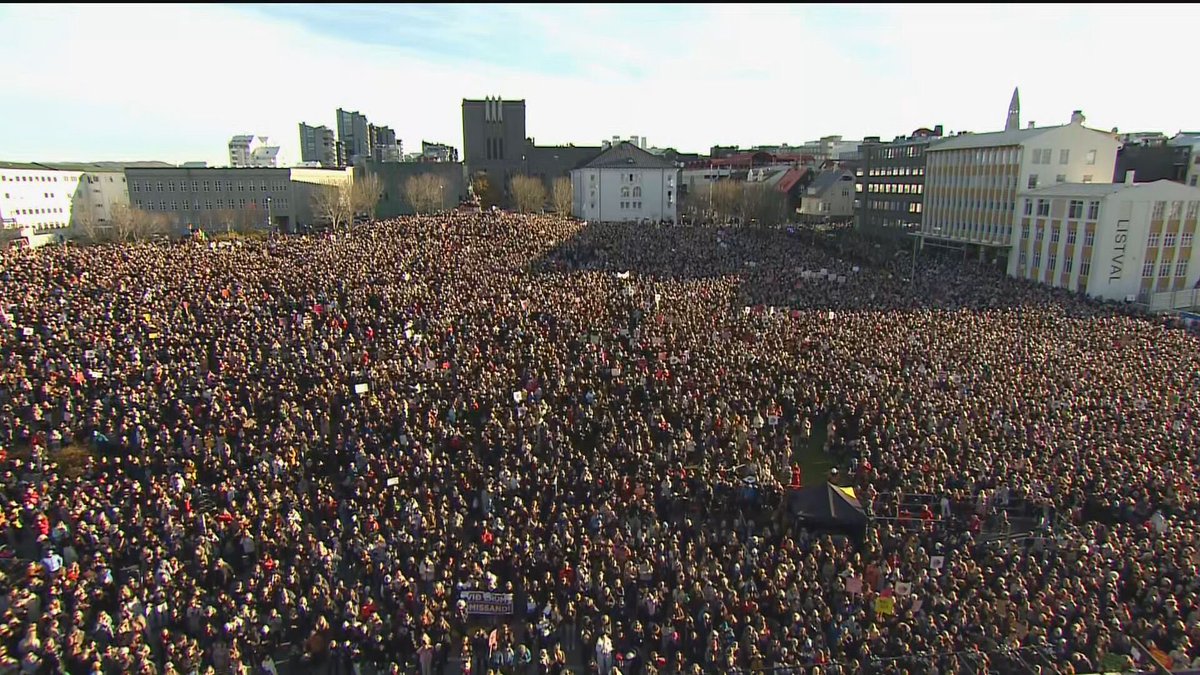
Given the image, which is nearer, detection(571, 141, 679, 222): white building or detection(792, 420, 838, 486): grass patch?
detection(792, 420, 838, 486): grass patch

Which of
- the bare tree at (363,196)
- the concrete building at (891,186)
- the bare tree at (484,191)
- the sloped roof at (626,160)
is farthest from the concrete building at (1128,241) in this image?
the bare tree at (363,196)

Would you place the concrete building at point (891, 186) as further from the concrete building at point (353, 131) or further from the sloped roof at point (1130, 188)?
the concrete building at point (353, 131)

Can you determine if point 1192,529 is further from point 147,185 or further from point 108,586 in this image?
point 147,185

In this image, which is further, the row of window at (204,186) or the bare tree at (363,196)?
the row of window at (204,186)

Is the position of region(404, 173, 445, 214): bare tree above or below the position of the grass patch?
above

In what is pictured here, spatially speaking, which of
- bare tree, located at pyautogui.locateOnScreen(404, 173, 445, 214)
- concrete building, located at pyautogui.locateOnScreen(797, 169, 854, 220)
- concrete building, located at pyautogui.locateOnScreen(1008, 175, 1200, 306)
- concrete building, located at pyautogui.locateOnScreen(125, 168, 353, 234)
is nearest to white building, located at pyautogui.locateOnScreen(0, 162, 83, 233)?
concrete building, located at pyautogui.locateOnScreen(125, 168, 353, 234)

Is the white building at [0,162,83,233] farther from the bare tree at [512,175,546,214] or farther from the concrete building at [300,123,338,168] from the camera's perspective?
the concrete building at [300,123,338,168]

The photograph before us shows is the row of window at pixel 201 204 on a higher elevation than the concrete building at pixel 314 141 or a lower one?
lower

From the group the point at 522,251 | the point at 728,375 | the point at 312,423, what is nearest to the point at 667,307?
the point at 728,375
